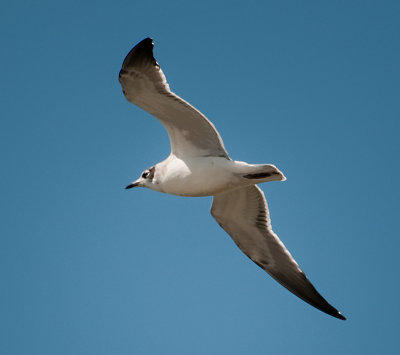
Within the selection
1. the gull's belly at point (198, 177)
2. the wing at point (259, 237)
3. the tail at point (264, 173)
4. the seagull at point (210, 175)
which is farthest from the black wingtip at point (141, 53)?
the wing at point (259, 237)

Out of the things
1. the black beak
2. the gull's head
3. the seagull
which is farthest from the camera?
the black beak

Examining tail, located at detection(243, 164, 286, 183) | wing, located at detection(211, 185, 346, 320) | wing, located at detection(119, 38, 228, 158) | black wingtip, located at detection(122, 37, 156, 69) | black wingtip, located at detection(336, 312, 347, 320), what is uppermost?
black wingtip, located at detection(122, 37, 156, 69)

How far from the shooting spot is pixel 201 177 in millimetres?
7527

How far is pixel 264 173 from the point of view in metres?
7.08

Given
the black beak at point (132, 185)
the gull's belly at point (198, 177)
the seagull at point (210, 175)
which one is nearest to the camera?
the seagull at point (210, 175)

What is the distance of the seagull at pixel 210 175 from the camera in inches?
275

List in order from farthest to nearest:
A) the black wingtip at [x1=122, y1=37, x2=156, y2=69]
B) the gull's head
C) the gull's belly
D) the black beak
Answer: the black beak
the gull's head
the gull's belly
the black wingtip at [x1=122, y1=37, x2=156, y2=69]

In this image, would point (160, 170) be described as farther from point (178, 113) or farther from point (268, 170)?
point (268, 170)

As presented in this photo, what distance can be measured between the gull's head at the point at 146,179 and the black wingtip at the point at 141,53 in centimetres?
180

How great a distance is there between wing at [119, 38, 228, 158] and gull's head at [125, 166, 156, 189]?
55cm

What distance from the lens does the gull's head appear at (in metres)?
8.16

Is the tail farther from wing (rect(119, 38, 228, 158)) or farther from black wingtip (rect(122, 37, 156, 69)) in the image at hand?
black wingtip (rect(122, 37, 156, 69))

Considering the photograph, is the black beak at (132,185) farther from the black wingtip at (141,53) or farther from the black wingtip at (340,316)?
the black wingtip at (340,316)

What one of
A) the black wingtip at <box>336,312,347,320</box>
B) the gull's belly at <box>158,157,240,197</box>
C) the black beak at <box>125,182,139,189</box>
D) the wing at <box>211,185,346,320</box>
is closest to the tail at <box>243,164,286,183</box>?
the gull's belly at <box>158,157,240,197</box>
